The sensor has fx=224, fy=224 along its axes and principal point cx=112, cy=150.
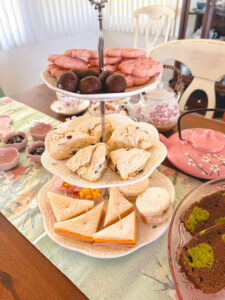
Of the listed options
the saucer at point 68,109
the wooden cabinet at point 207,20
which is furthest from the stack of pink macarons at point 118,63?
the wooden cabinet at point 207,20

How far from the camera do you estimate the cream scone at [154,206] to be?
1.89 ft

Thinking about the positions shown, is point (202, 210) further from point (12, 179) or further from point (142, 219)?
point (12, 179)

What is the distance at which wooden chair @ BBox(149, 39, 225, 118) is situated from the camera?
1.18m

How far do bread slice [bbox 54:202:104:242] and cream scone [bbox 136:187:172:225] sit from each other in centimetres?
12

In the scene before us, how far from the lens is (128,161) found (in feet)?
1.63

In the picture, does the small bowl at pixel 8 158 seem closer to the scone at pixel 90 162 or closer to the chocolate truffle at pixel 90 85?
the scone at pixel 90 162

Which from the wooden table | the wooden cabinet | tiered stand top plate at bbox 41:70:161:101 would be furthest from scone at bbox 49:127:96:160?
the wooden cabinet

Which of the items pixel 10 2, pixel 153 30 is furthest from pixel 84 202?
pixel 153 30

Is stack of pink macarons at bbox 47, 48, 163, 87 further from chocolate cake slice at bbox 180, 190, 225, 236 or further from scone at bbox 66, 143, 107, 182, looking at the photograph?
chocolate cake slice at bbox 180, 190, 225, 236

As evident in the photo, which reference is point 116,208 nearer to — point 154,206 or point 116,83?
point 154,206

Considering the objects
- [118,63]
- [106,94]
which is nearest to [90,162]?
[106,94]

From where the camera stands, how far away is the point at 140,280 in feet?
1.65

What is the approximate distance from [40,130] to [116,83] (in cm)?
64

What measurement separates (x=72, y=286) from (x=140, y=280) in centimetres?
15
